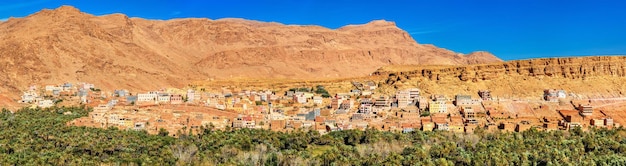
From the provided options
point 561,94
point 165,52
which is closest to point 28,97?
point 165,52

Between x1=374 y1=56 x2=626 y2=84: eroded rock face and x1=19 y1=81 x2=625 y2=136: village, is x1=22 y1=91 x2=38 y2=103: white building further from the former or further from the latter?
x1=374 y1=56 x2=626 y2=84: eroded rock face

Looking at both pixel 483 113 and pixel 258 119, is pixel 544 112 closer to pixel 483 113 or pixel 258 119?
pixel 483 113

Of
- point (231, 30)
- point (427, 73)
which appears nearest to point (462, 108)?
point (427, 73)

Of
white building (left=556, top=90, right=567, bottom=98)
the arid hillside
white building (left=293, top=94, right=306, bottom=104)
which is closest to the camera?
white building (left=556, top=90, right=567, bottom=98)

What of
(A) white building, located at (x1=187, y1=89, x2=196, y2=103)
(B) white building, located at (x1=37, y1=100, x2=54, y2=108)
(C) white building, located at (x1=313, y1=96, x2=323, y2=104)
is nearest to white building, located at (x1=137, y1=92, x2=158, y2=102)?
(A) white building, located at (x1=187, y1=89, x2=196, y2=103)

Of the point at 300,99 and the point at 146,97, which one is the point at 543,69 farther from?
the point at 146,97

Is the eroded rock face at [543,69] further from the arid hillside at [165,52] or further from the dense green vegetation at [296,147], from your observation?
the arid hillside at [165,52]
